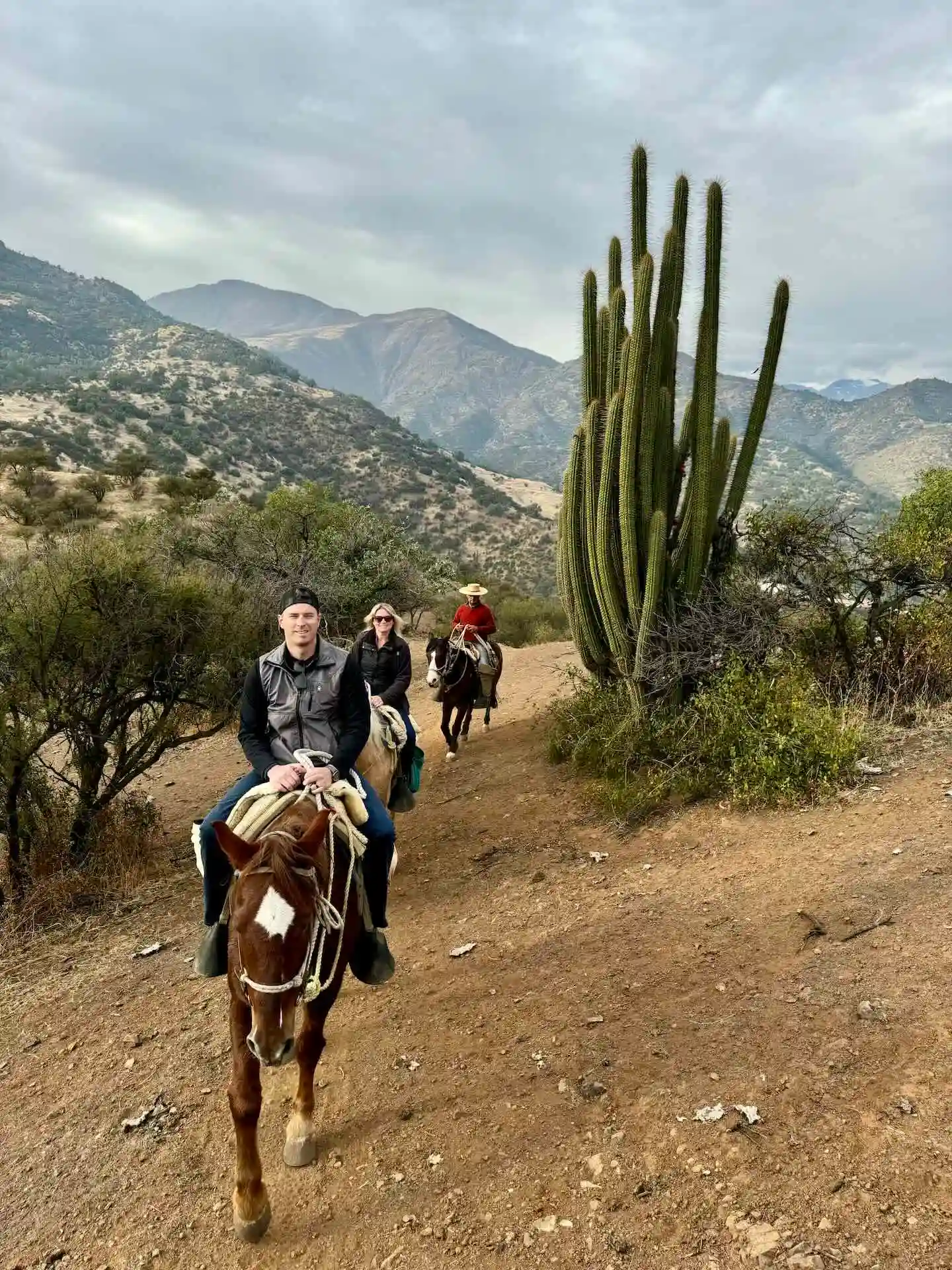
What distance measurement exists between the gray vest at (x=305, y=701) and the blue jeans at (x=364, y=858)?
323 mm

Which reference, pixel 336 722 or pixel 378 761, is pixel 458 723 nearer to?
pixel 378 761

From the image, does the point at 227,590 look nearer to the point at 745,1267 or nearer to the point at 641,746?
the point at 641,746

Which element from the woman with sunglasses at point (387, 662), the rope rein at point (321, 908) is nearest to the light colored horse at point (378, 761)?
the woman with sunglasses at point (387, 662)

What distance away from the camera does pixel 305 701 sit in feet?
14.0

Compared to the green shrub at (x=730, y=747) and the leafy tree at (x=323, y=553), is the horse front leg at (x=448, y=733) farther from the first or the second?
the leafy tree at (x=323, y=553)

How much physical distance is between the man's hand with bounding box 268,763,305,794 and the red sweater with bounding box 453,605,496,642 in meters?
7.02

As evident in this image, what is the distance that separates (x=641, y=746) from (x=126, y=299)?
655 feet

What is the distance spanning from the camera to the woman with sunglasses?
7098 mm

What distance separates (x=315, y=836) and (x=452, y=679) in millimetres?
7336

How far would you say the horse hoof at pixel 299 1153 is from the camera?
352cm

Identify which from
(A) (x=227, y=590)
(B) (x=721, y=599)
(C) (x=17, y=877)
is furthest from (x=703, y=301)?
(C) (x=17, y=877)

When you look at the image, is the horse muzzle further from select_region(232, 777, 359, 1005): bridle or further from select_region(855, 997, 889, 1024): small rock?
select_region(855, 997, 889, 1024): small rock

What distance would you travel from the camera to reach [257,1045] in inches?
109

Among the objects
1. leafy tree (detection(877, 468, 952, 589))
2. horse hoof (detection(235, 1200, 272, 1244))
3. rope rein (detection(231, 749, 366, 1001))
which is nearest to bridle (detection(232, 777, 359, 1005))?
rope rein (detection(231, 749, 366, 1001))
